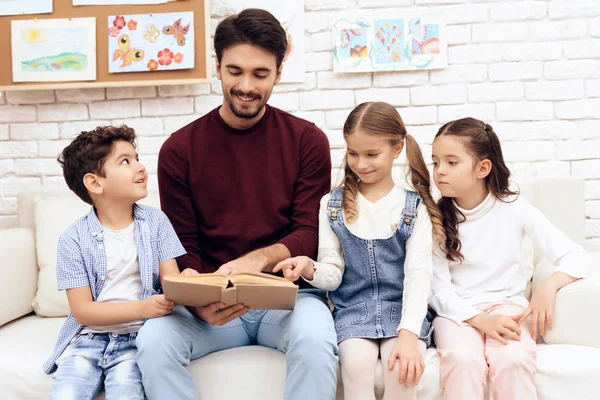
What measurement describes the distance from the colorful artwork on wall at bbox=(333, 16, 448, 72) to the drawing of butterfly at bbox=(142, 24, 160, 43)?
676 millimetres

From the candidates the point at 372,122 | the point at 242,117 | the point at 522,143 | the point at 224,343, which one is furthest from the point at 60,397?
the point at 522,143

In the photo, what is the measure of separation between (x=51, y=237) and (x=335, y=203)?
102cm

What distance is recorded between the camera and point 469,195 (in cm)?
183

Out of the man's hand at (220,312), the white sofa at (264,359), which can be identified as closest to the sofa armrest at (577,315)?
the white sofa at (264,359)

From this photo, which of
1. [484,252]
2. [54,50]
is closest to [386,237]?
[484,252]

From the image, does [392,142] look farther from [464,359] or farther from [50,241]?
[50,241]

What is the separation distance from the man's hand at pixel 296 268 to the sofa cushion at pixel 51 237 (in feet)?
2.48

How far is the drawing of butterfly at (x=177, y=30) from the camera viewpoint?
2381 millimetres

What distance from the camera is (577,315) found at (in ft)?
5.32

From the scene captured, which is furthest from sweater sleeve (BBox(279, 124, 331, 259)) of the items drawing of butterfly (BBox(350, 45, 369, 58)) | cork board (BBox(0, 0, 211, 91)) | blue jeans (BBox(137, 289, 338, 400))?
cork board (BBox(0, 0, 211, 91))

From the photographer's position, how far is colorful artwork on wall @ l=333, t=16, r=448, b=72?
2.37m

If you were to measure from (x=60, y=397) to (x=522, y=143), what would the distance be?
1812 mm

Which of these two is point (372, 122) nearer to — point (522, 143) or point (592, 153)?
point (522, 143)

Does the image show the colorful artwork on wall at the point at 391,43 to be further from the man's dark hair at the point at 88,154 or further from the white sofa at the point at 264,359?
the man's dark hair at the point at 88,154
